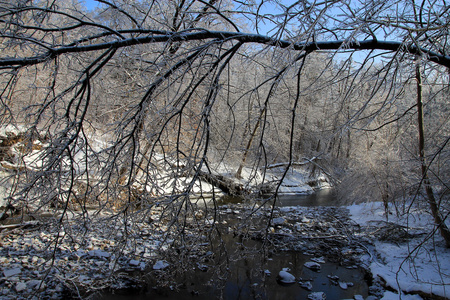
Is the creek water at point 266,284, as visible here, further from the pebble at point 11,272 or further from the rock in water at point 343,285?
the pebble at point 11,272

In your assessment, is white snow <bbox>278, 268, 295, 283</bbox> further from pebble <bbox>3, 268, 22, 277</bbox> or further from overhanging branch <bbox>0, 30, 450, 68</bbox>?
pebble <bbox>3, 268, 22, 277</bbox>

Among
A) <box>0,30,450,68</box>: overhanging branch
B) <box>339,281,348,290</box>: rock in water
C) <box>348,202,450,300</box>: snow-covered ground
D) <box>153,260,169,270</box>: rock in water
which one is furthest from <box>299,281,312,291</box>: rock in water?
<box>0,30,450,68</box>: overhanging branch

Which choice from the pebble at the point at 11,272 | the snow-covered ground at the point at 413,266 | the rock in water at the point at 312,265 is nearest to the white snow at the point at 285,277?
the rock in water at the point at 312,265

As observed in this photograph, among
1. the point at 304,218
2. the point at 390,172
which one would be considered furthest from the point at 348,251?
the point at 390,172

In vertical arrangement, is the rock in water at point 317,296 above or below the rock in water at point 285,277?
below

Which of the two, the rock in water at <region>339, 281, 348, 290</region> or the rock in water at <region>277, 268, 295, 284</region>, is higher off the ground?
the rock in water at <region>277, 268, 295, 284</region>

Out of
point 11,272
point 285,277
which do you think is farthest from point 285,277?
point 11,272

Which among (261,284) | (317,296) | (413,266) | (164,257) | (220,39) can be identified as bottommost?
(317,296)

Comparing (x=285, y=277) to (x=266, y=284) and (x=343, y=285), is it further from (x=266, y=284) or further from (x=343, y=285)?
(x=343, y=285)

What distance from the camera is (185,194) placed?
6.11 ft

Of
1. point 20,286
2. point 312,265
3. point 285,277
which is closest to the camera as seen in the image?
point 20,286

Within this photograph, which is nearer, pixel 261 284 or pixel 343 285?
pixel 261 284

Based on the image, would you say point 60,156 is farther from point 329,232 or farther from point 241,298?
point 329,232

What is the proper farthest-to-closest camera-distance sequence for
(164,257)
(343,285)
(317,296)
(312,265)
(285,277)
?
(312,265) → (285,277) → (343,285) → (317,296) → (164,257)
